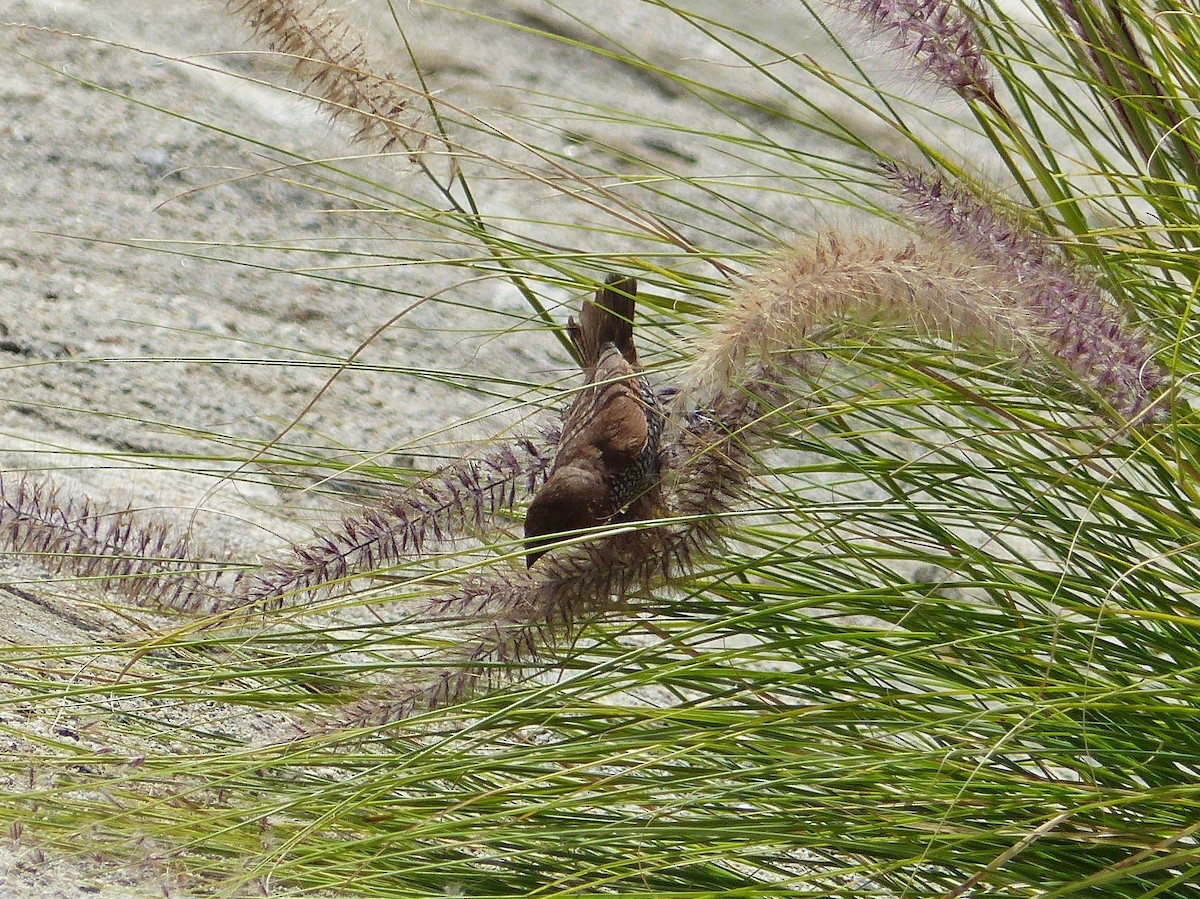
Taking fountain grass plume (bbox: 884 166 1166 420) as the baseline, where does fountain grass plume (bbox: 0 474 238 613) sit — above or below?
below

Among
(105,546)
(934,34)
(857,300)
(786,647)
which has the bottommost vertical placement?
(105,546)

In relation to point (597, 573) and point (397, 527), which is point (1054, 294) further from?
point (397, 527)

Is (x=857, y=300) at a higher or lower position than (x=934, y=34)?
lower

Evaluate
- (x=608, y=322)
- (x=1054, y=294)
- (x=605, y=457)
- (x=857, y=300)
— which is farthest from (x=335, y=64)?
(x=1054, y=294)

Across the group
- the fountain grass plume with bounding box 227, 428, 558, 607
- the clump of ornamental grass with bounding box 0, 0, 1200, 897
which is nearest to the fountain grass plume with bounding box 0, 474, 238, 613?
the clump of ornamental grass with bounding box 0, 0, 1200, 897

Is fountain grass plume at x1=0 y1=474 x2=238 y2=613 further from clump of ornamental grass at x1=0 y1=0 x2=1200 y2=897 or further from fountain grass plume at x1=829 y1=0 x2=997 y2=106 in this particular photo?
fountain grass plume at x1=829 y1=0 x2=997 y2=106

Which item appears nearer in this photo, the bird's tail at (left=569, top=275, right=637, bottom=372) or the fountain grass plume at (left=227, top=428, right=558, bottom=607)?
the fountain grass plume at (left=227, top=428, right=558, bottom=607)

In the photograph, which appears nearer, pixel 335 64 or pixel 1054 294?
pixel 1054 294

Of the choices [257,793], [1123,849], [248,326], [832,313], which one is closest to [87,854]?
[257,793]

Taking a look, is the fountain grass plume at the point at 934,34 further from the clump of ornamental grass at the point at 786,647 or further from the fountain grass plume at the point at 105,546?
the fountain grass plume at the point at 105,546

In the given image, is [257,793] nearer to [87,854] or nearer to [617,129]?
[87,854]
